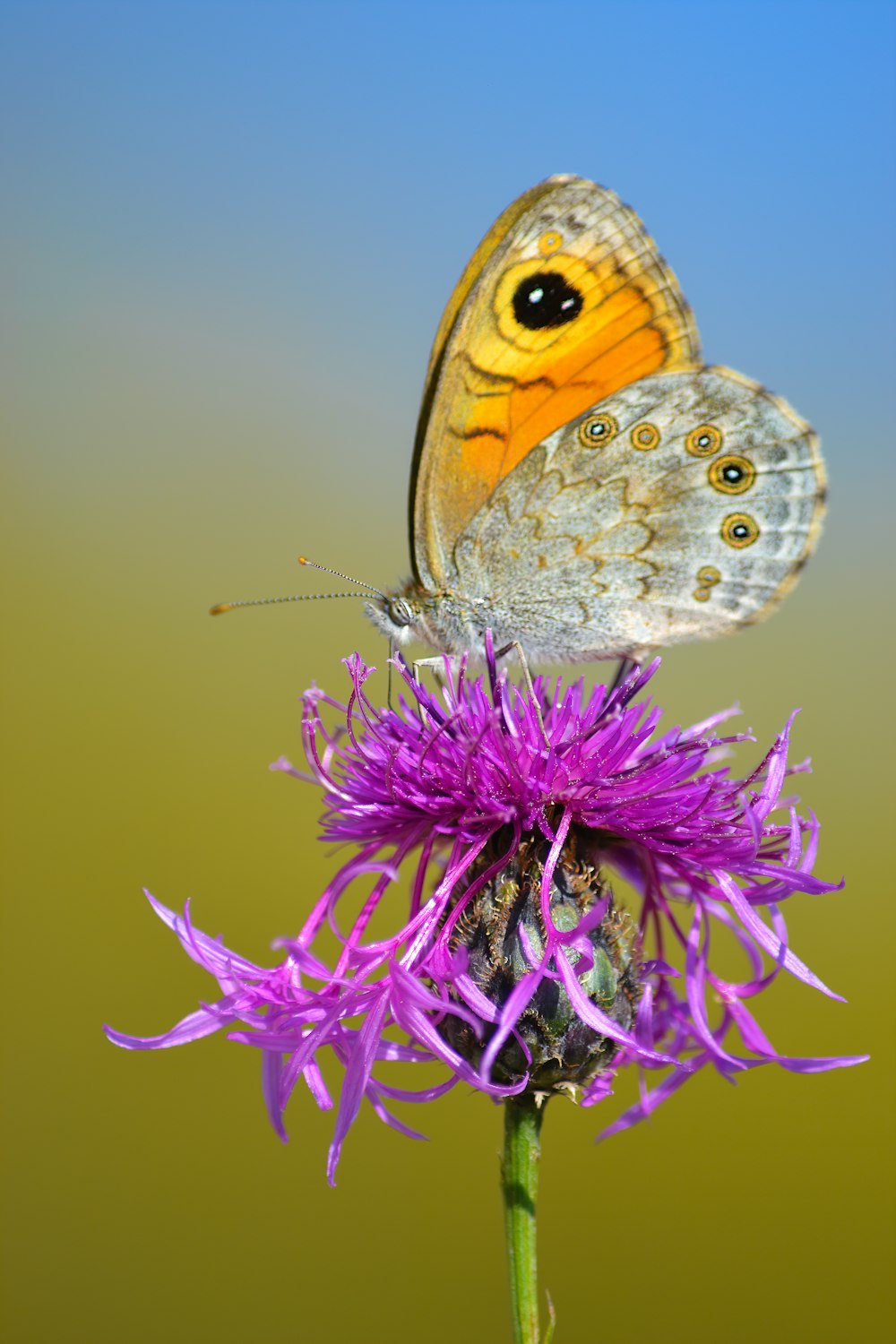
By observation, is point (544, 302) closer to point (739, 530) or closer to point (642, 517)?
point (642, 517)

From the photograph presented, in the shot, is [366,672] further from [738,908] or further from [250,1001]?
[738,908]

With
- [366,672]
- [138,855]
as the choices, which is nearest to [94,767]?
[138,855]

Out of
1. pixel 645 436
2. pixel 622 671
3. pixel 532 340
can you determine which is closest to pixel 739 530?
pixel 645 436

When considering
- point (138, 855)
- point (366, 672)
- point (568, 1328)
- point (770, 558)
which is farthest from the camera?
point (138, 855)

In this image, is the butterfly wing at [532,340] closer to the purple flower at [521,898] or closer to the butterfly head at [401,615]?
the butterfly head at [401,615]

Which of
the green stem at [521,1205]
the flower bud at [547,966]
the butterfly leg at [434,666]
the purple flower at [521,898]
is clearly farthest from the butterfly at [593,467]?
the green stem at [521,1205]
